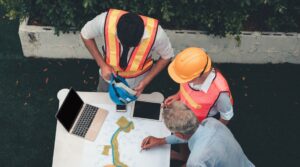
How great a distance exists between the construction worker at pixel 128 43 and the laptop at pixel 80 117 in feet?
1.21

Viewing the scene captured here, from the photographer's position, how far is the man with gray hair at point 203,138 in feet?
10.8

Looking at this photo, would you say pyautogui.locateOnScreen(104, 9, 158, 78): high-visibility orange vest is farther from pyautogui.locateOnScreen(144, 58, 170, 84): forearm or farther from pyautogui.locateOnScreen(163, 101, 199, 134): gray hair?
pyautogui.locateOnScreen(163, 101, 199, 134): gray hair

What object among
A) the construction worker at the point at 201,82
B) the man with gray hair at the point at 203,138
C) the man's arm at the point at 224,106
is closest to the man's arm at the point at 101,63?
the construction worker at the point at 201,82

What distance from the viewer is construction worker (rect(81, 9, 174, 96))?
3.72 m

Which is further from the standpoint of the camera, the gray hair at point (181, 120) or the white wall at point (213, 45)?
the white wall at point (213, 45)

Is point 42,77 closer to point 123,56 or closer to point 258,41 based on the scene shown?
point 123,56

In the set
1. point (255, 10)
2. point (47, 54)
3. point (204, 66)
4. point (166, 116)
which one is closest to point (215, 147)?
point (166, 116)

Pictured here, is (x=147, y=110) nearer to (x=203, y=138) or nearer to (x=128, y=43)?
(x=128, y=43)

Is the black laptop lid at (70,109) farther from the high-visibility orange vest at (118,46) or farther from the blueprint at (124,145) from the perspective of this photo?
the high-visibility orange vest at (118,46)

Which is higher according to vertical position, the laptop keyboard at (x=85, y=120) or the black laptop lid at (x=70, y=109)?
the black laptop lid at (x=70, y=109)

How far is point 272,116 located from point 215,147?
2496 mm

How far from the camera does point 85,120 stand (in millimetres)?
4031

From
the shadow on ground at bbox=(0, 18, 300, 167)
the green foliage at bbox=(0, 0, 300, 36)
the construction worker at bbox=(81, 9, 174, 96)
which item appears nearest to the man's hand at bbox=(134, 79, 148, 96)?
the construction worker at bbox=(81, 9, 174, 96)

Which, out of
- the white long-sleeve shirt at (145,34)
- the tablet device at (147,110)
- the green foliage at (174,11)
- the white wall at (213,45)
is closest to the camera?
the white long-sleeve shirt at (145,34)
